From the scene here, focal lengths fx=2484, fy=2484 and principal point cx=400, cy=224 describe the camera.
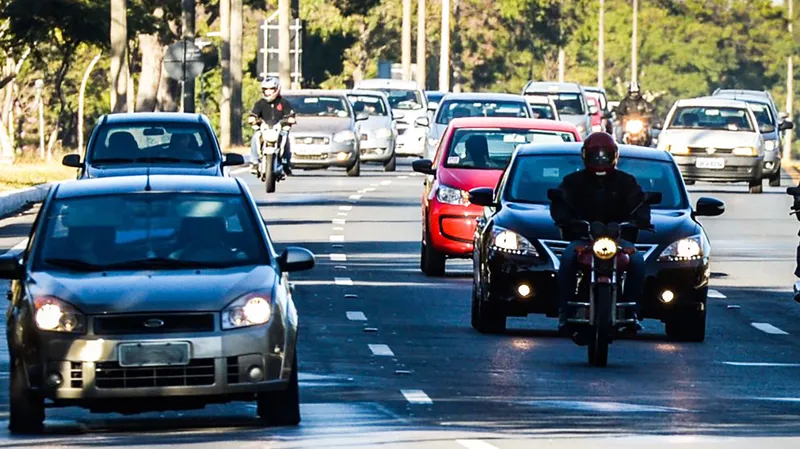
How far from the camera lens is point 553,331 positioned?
59.7 feet

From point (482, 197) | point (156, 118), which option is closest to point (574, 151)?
point (482, 197)

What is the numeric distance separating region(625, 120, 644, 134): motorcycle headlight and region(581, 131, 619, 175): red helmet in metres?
43.7

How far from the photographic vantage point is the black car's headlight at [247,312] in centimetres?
1181

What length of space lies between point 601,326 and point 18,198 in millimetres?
19994

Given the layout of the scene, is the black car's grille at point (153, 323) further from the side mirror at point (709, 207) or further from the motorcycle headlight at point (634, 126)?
the motorcycle headlight at point (634, 126)

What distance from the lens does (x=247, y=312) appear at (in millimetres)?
11852

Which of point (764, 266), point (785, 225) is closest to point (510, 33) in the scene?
point (785, 225)

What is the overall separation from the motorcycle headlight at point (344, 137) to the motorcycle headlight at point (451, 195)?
827 inches

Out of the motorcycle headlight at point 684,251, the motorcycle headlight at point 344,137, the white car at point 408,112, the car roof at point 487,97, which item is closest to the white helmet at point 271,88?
the car roof at point 487,97

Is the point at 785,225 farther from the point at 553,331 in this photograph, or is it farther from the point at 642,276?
the point at 642,276

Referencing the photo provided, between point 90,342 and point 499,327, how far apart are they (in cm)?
639

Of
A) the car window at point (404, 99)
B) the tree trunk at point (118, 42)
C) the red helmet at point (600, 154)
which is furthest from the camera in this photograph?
the car window at point (404, 99)

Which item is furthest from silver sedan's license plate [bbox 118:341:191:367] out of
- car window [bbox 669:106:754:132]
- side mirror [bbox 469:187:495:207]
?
car window [bbox 669:106:754:132]

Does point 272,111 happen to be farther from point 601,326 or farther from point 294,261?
point 294,261
